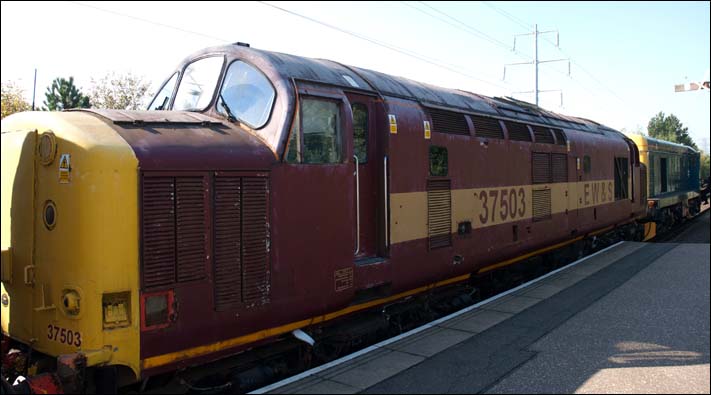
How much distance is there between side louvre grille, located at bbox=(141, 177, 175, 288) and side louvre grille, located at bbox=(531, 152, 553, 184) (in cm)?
723

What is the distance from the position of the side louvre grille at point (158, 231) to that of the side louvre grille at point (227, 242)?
369 mm

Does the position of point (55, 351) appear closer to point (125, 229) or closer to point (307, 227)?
point (125, 229)

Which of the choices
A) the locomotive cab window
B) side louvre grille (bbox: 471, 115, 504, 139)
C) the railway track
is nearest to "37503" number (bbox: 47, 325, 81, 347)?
the railway track

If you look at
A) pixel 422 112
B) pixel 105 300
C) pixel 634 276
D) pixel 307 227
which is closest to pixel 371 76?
pixel 422 112

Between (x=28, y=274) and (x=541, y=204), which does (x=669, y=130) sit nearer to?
(x=541, y=204)

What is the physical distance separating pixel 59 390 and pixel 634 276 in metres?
8.70

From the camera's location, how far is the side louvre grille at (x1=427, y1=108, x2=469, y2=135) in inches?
279

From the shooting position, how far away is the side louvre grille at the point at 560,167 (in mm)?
10507

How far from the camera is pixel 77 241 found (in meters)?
3.81

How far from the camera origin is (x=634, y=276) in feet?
30.3

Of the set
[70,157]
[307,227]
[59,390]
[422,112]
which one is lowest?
[59,390]

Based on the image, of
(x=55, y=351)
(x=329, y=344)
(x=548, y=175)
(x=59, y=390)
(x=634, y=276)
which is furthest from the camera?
(x=548, y=175)

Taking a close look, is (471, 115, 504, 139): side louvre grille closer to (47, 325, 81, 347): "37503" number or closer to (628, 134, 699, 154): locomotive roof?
(47, 325, 81, 347): "37503" number

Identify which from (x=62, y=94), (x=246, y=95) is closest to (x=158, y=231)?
(x=246, y=95)
